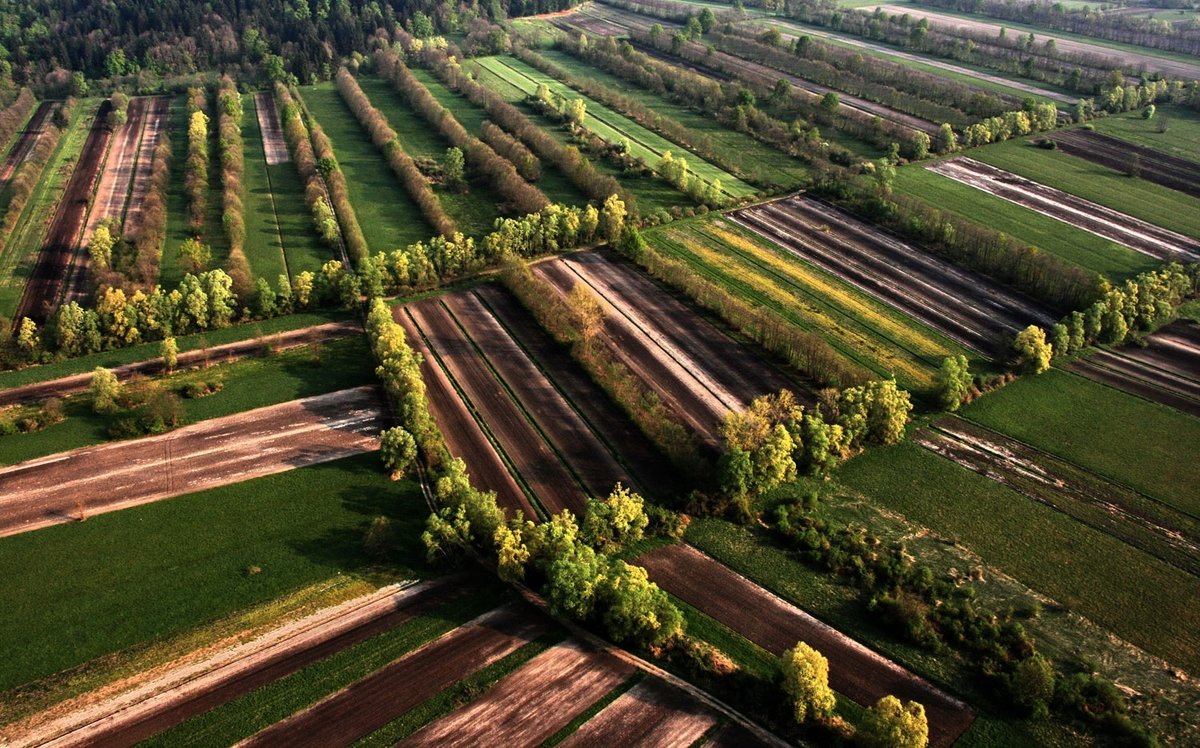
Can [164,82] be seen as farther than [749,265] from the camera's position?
Yes

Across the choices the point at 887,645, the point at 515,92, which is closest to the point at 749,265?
the point at 887,645

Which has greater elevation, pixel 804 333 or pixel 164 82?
pixel 164 82

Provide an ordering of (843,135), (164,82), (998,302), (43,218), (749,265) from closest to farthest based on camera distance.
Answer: (998,302)
(749,265)
(43,218)
(843,135)
(164,82)

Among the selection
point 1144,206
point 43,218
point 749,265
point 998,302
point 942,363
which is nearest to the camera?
point 942,363

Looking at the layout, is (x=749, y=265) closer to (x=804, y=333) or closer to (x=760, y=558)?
(x=804, y=333)

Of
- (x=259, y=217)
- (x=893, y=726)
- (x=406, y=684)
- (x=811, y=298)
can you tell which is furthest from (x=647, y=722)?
(x=259, y=217)

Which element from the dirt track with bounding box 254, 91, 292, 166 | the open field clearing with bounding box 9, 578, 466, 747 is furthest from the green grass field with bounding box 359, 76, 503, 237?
the open field clearing with bounding box 9, 578, 466, 747

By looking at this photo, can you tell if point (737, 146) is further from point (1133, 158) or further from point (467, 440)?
point (467, 440)
